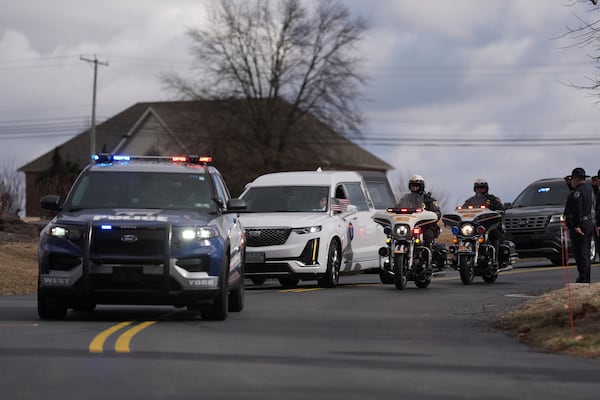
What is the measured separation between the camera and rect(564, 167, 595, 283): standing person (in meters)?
22.2

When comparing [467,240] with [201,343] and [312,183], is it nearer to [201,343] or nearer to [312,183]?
[312,183]

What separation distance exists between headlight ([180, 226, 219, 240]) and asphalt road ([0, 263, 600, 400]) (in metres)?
0.96

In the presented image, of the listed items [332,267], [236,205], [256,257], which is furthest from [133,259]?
[332,267]

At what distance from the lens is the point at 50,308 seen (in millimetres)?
15906

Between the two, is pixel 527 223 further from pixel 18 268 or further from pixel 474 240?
pixel 18 268

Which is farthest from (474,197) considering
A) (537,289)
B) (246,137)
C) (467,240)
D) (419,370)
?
(246,137)

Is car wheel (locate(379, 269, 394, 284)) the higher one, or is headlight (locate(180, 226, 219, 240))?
headlight (locate(180, 226, 219, 240))

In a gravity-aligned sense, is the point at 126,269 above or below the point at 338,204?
below

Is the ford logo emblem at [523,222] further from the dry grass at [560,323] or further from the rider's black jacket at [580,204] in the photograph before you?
the dry grass at [560,323]

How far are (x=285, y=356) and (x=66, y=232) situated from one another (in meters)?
4.35

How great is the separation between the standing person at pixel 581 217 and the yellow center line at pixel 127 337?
29.4 feet

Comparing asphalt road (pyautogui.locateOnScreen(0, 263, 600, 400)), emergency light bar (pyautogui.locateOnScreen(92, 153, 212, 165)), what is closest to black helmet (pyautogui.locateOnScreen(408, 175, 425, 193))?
asphalt road (pyautogui.locateOnScreen(0, 263, 600, 400))

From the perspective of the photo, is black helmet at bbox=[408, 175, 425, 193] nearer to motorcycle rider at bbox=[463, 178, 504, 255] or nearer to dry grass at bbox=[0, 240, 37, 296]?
motorcycle rider at bbox=[463, 178, 504, 255]

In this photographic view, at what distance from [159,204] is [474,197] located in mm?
9992
